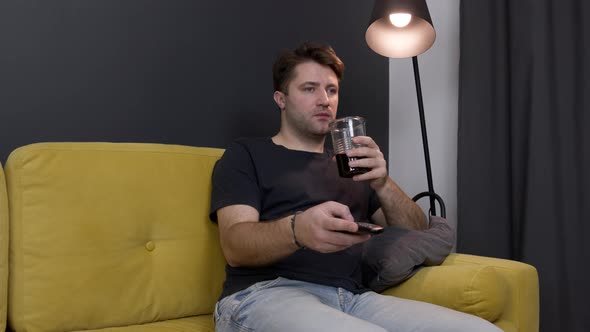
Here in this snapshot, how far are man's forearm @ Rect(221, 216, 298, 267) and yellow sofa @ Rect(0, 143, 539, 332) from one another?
0.69 ft

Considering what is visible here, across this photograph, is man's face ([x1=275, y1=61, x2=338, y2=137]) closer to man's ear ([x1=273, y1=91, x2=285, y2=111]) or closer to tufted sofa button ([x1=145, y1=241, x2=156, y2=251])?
man's ear ([x1=273, y1=91, x2=285, y2=111])

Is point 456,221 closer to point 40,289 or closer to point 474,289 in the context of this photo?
point 474,289

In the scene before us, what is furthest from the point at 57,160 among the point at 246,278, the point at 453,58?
the point at 453,58

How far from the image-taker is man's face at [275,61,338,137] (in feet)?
6.23

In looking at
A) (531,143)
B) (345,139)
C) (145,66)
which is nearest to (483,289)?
(345,139)

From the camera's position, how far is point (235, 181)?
66.4 inches

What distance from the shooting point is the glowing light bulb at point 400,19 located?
2418mm

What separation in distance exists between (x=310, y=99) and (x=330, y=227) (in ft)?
2.61

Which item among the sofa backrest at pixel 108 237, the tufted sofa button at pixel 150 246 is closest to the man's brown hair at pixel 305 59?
the sofa backrest at pixel 108 237

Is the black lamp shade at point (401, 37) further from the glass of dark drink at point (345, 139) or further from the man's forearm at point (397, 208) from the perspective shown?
the glass of dark drink at point (345, 139)

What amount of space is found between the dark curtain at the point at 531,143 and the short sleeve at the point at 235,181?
1.31m

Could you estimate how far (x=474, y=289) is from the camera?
156cm

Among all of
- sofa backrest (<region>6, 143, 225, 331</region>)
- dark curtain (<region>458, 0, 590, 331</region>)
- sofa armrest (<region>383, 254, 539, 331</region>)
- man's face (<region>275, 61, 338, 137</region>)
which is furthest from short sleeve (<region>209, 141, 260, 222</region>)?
dark curtain (<region>458, 0, 590, 331</region>)

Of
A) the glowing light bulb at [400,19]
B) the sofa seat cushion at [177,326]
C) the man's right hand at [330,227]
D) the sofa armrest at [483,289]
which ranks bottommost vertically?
the sofa seat cushion at [177,326]
